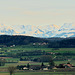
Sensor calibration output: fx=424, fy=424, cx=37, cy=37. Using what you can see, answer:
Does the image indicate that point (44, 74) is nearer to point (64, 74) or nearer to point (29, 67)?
point (64, 74)

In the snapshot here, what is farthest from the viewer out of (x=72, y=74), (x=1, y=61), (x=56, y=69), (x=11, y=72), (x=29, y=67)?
(x=1, y=61)

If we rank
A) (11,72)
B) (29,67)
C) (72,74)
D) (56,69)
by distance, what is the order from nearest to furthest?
(72,74) → (11,72) → (56,69) → (29,67)

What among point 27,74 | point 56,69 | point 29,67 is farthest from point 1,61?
point 27,74

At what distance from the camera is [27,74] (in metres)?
141

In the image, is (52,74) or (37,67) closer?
(52,74)

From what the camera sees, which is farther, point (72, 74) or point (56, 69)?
point (56, 69)

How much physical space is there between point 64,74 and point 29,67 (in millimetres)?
36043

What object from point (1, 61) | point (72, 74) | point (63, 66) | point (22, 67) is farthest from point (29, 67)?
point (72, 74)

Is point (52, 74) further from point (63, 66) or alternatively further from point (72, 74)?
point (63, 66)

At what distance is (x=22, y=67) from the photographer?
16962 centimetres

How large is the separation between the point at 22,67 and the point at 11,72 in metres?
26.0

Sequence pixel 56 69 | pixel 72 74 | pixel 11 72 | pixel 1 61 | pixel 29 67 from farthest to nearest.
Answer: pixel 1 61 → pixel 29 67 → pixel 56 69 → pixel 11 72 → pixel 72 74

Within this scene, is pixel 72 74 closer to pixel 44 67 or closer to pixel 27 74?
pixel 27 74

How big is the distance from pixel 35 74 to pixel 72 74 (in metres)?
13.2
